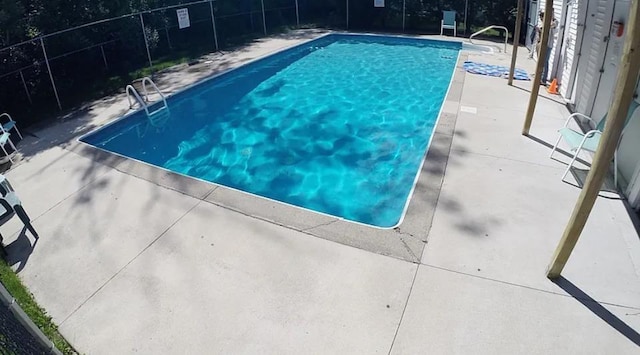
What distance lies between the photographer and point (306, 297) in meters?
3.06

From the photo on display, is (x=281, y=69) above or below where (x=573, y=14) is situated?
below

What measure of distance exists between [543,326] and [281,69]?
9.47m

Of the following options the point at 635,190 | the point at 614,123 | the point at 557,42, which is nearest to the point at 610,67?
the point at 635,190

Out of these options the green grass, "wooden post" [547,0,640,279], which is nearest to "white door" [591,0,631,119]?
"wooden post" [547,0,640,279]

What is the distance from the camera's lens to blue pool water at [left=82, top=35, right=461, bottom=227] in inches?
211

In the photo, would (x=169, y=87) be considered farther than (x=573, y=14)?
Yes

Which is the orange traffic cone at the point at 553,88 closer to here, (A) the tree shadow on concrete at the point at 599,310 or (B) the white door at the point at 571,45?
(B) the white door at the point at 571,45

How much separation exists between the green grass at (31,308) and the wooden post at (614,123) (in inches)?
147

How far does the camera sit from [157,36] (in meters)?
10.7

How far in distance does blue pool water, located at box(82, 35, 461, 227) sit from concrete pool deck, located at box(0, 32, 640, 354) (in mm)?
905

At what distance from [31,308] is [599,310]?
433 centimetres

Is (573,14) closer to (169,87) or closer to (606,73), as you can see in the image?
(606,73)

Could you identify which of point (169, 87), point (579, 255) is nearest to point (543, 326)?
point (579, 255)

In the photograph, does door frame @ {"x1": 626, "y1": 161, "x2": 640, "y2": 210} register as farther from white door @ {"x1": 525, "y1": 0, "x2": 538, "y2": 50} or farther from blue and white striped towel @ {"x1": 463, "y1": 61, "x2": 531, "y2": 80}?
white door @ {"x1": 525, "y1": 0, "x2": 538, "y2": 50}
